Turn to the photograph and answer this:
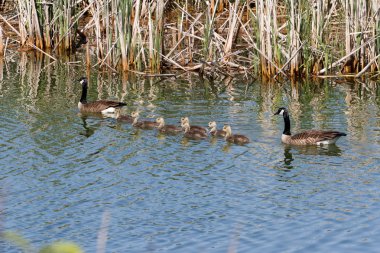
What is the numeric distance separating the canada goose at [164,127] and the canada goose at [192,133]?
0.20m

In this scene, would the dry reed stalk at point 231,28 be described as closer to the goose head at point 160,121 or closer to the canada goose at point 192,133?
the goose head at point 160,121

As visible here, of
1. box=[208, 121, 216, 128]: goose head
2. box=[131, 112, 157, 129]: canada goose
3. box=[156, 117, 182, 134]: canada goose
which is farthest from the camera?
box=[131, 112, 157, 129]: canada goose

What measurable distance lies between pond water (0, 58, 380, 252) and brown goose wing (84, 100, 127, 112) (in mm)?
322

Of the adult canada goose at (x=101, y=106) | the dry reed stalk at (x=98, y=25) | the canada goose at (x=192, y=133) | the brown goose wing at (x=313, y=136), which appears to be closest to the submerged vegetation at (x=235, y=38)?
the dry reed stalk at (x=98, y=25)

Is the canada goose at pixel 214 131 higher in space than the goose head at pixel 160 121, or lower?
lower

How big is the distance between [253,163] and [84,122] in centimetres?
483

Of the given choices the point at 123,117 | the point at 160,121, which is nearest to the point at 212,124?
the point at 160,121

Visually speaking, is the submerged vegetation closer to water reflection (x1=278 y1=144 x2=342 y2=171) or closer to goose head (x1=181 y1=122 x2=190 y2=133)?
goose head (x1=181 y1=122 x2=190 y2=133)

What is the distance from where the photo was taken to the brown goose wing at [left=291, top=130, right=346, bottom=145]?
45.6 feet

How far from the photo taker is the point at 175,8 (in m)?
26.6

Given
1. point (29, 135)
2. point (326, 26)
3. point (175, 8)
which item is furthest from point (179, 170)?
point (175, 8)

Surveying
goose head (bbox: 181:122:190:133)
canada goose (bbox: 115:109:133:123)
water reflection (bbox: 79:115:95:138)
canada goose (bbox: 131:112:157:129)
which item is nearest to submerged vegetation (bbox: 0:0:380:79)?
water reflection (bbox: 79:115:95:138)

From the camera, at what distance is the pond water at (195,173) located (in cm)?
983

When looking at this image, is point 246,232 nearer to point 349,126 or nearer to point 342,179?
point 342,179
